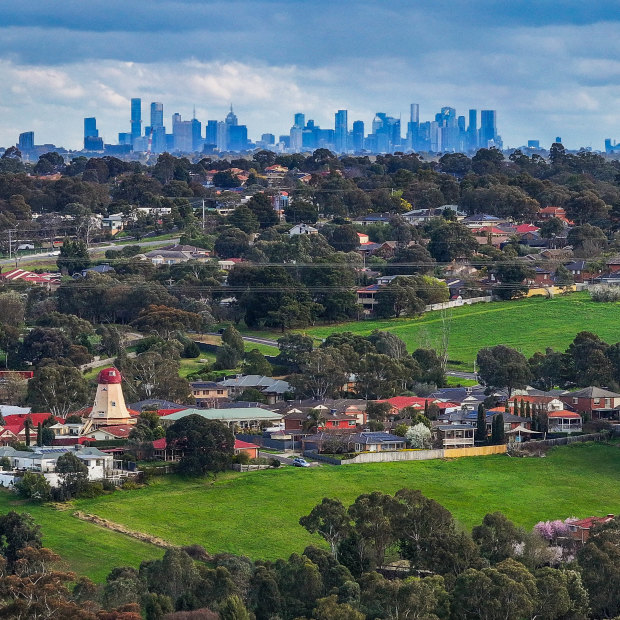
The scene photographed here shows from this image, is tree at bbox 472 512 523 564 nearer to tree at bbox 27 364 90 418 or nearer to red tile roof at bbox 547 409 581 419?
red tile roof at bbox 547 409 581 419

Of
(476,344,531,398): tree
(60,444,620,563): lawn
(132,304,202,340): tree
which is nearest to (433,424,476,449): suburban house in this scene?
(60,444,620,563): lawn

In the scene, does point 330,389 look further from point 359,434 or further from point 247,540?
point 247,540

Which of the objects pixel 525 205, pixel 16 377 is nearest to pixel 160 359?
pixel 16 377

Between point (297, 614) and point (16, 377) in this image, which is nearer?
point (297, 614)

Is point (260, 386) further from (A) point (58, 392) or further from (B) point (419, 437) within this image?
(B) point (419, 437)

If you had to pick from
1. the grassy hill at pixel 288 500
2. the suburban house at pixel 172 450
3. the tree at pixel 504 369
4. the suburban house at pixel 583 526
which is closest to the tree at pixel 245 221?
the tree at pixel 504 369

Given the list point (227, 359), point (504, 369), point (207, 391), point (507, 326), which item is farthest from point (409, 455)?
point (507, 326)
